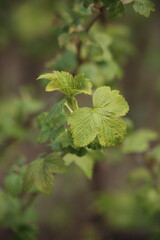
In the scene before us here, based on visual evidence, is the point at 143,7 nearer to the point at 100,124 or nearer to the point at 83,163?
the point at 100,124

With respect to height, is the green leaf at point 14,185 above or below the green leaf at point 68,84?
below

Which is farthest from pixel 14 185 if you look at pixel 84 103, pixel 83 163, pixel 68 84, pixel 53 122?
pixel 84 103

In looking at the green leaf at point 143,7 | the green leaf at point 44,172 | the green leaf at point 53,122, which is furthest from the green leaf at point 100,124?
the green leaf at point 143,7

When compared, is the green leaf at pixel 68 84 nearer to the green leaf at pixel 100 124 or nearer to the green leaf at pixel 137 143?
the green leaf at pixel 100 124

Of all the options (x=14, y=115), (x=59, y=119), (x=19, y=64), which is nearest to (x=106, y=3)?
(x=59, y=119)

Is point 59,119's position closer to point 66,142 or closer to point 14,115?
point 66,142

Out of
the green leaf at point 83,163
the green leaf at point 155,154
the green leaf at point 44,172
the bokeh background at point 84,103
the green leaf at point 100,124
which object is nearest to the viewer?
the green leaf at point 100,124
